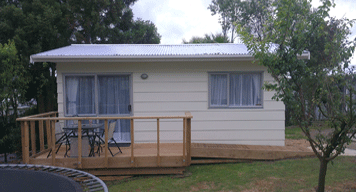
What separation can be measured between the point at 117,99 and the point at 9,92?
2.24 metres

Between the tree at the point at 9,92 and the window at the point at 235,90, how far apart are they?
170 inches

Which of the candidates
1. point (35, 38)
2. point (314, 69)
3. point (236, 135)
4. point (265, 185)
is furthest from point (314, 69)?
point (35, 38)

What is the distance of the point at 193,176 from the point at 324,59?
3.00 metres

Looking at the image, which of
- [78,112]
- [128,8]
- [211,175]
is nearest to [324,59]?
[211,175]

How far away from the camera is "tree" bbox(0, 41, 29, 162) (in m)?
5.59

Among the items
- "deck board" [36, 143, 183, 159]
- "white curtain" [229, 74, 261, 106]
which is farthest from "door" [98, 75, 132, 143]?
"white curtain" [229, 74, 261, 106]

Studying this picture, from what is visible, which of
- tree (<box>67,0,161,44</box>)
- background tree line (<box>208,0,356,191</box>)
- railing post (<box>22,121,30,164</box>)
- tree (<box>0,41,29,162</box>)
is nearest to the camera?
background tree line (<box>208,0,356,191</box>)

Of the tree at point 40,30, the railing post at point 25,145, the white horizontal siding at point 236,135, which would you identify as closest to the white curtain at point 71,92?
the railing post at point 25,145

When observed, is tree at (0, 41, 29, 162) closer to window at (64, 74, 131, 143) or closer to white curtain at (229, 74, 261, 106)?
window at (64, 74, 131, 143)

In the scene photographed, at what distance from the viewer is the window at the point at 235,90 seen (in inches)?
256

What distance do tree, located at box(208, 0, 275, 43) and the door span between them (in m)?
15.1

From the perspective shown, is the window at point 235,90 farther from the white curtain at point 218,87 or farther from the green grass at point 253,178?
the green grass at point 253,178

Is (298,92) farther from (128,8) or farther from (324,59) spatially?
(128,8)

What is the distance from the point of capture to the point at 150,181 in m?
5.05
